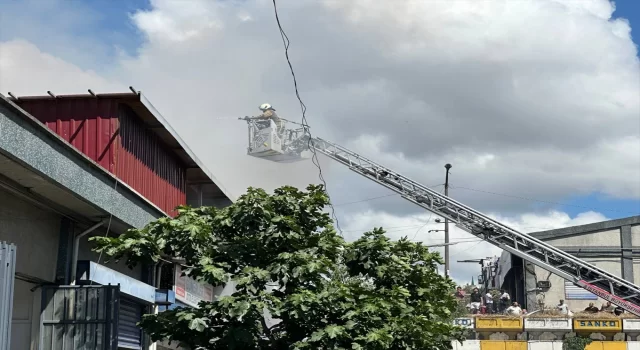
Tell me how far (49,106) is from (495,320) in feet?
73.6

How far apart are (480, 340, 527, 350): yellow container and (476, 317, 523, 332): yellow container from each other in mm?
506

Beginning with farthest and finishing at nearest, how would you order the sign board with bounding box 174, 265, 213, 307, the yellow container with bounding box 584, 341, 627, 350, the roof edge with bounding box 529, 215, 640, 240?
the roof edge with bounding box 529, 215, 640, 240
the yellow container with bounding box 584, 341, 627, 350
the sign board with bounding box 174, 265, 213, 307

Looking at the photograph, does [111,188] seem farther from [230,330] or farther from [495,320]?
[495,320]

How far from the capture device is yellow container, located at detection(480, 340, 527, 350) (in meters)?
32.0

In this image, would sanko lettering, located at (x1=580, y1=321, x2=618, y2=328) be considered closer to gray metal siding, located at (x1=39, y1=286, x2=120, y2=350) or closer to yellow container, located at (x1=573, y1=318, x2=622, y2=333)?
yellow container, located at (x1=573, y1=318, x2=622, y2=333)

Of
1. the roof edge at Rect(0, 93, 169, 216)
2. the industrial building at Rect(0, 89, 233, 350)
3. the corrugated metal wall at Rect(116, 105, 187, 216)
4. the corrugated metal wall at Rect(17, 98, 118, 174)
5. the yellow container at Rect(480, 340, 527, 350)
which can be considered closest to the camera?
the roof edge at Rect(0, 93, 169, 216)

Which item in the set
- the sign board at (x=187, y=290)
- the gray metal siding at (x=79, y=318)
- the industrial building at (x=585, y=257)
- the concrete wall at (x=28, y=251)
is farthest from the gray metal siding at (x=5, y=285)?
the industrial building at (x=585, y=257)

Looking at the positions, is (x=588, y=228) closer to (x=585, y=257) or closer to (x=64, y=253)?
(x=585, y=257)

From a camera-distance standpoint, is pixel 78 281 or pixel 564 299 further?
pixel 564 299

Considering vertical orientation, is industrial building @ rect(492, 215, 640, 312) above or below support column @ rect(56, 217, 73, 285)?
above

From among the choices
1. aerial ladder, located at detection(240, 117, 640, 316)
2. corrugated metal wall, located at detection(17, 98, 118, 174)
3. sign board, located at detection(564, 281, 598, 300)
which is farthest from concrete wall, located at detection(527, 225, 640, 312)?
corrugated metal wall, located at detection(17, 98, 118, 174)

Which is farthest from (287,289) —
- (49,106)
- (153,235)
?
(49,106)

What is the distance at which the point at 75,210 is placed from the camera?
12.3 m

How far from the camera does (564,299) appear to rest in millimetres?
41094
